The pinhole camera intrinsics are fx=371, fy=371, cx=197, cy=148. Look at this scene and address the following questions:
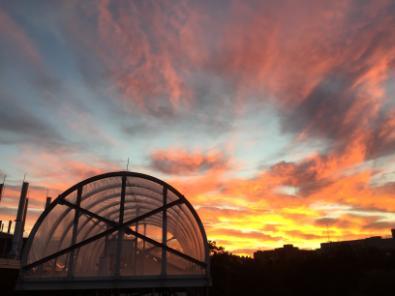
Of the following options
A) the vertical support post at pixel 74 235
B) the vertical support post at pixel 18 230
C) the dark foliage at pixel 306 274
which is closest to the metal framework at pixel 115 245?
the vertical support post at pixel 74 235

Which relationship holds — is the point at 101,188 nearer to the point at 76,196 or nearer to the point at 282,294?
the point at 76,196

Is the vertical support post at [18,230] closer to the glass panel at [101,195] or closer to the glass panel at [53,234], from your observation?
the glass panel at [101,195]

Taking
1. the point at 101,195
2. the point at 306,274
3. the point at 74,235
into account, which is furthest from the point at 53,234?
the point at 306,274

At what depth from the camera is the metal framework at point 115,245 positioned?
16828 mm

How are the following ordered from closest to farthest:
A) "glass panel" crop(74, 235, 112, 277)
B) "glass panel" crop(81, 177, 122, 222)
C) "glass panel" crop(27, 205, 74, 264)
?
1. "glass panel" crop(74, 235, 112, 277)
2. "glass panel" crop(27, 205, 74, 264)
3. "glass panel" crop(81, 177, 122, 222)

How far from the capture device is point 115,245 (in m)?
18.7

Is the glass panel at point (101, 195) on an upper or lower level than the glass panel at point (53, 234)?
upper

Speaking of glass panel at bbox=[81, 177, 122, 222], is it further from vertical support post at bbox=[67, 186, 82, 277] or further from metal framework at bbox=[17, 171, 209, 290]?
vertical support post at bbox=[67, 186, 82, 277]

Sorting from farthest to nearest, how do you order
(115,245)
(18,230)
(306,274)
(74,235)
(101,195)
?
1. (306,274)
2. (18,230)
3. (101,195)
4. (115,245)
5. (74,235)

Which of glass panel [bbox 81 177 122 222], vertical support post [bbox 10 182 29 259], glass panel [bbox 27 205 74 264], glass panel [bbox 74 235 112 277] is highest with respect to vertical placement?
vertical support post [bbox 10 182 29 259]

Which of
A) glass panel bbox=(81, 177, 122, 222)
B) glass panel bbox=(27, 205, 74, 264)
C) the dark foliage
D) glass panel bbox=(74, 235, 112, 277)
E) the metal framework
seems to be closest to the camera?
the metal framework

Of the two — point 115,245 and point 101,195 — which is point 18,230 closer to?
point 101,195

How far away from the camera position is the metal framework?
16828 mm

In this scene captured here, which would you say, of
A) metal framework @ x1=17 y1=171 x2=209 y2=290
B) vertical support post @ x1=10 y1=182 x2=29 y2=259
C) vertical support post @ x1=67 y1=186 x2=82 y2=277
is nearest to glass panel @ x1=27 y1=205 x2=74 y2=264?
metal framework @ x1=17 y1=171 x2=209 y2=290
